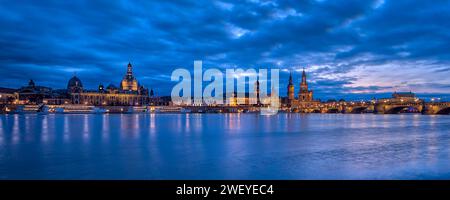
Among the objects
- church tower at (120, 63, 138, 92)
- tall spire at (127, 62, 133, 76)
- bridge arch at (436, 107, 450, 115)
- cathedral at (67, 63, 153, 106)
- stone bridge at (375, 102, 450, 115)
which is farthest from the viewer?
tall spire at (127, 62, 133, 76)

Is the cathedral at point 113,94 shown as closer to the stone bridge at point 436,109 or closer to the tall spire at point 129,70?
the tall spire at point 129,70

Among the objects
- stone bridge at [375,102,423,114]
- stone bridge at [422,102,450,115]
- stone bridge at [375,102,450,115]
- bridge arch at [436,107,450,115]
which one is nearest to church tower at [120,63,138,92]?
stone bridge at [375,102,423,114]

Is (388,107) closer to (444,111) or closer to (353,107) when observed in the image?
(353,107)

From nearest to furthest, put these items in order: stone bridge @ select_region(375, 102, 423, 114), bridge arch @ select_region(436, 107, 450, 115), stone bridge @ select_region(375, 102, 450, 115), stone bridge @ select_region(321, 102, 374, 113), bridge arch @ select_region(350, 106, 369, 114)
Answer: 1. stone bridge @ select_region(375, 102, 450, 115)
2. bridge arch @ select_region(436, 107, 450, 115)
3. stone bridge @ select_region(375, 102, 423, 114)
4. stone bridge @ select_region(321, 102, 374, 113)
5. bridge arch @ select_region(350, 106, 369, 114)

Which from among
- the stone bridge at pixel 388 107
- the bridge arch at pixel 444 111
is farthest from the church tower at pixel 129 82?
the bridge arch at pixel 444 111

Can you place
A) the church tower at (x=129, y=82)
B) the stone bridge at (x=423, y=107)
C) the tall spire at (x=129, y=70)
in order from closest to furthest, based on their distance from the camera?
the stone bridge at (x=423, y=107), the church tower at (x=129, y=82), the tall spire at (x=129, y=70)

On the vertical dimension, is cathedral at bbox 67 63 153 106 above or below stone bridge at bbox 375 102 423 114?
above

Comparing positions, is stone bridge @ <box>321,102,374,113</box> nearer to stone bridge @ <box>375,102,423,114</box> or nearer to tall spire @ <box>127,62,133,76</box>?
stone bridge @ <box>375,102,423,114</box>

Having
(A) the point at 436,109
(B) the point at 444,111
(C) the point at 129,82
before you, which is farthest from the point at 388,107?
(C) the point at 129,82

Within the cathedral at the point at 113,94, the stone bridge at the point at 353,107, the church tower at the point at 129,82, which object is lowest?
the stone bridge at the point at 353,107

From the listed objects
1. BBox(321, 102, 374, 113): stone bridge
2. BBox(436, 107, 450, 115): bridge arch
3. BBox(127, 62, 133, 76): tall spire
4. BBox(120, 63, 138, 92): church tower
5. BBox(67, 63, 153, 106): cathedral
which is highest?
BBox(127, 62, 133, 76): tall spire

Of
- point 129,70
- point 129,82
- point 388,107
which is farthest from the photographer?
point 129,70

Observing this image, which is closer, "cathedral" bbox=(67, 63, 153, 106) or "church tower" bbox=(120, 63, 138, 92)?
"cathedral" bbox=(67, 63, 153, 106)

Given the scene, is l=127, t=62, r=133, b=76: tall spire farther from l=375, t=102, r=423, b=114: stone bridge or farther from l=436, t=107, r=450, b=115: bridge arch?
l=436, t=107, r=450, b=115: bridge arch
